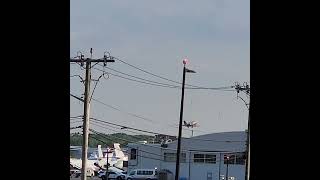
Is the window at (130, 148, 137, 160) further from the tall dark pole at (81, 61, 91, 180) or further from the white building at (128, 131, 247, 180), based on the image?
the tall dark pole at (81, 61, 91, 180)

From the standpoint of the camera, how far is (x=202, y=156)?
83.6m

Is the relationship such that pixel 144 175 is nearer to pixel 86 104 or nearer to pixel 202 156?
pixel 202 156

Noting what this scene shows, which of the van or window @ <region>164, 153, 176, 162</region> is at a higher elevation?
window @ <region>164, 153, 176, 162</region>

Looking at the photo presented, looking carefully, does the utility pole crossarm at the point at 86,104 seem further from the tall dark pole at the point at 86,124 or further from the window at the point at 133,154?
the window at the point at 133,154

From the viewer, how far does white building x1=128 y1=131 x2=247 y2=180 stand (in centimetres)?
8219

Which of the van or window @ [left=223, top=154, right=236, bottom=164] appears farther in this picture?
window @ [left=223, top=154, right=236, bottom=164]

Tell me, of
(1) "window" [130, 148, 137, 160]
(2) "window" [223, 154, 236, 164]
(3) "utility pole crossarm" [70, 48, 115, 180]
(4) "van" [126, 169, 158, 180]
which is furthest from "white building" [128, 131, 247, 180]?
(3) "utility pole crossarm" [70, 48, 115, 180]

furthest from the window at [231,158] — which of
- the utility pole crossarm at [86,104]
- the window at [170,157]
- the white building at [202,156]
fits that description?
the utility pole crossarm at [86,104]

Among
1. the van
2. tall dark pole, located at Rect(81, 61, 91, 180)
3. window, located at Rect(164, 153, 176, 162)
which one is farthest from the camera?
window, located at Rect(164, 153, 176, 162)

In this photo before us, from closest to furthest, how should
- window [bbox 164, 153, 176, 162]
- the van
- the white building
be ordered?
the van, the white building, window [bbox 164, 153, 176, 162]

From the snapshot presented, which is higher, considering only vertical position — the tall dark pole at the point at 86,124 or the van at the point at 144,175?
the tall dark pole at the point at 86,124

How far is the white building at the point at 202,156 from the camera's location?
8219 cm
